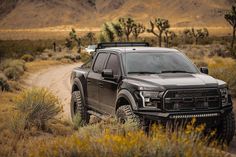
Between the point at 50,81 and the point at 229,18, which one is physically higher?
the point at 229,18

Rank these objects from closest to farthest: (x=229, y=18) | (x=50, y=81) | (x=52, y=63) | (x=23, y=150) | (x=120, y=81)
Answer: (x=23, y=150) → (x=120, y=81) → (x=50, y=81) → (x=52, y=63) → (x=229, y=18)

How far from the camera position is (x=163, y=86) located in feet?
27.6

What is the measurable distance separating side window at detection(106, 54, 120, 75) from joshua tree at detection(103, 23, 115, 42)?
173ft

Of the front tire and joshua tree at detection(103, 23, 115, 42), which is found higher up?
joshua tree at detection(103, 23, 115, 42)

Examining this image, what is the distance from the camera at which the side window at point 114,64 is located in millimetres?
9859

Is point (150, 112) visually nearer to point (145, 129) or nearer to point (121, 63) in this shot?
point (145, 129)

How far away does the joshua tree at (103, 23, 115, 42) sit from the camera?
6339 centimetres

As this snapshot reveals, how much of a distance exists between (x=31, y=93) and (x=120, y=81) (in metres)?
2.71

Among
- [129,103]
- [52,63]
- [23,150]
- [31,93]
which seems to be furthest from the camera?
[52,63]

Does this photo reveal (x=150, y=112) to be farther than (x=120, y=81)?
No

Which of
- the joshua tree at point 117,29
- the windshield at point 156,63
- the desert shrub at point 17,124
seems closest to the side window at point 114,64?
the windshield at point 156,63

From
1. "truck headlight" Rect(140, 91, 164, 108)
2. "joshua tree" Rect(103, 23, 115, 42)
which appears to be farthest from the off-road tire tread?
"joshua tree" Rect(103, 23, 115, 42)

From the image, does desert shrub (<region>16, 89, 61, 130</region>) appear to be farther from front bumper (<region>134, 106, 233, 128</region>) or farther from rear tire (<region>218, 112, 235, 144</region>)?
rear tire (<region>218, 112, 235, 144</region>)

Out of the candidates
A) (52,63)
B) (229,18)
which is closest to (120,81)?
(52,63)
